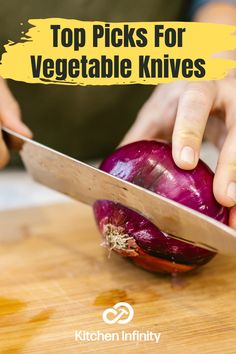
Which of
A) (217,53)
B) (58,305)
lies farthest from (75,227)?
(217,53)

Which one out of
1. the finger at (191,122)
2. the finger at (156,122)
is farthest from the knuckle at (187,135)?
the finger at (156,122)

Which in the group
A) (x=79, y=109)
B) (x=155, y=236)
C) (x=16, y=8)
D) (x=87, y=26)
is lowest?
(x=155, y=236)

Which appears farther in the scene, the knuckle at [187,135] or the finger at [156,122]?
the finger at [156,122]

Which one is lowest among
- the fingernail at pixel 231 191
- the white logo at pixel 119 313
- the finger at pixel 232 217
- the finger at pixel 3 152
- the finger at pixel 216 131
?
the white logo at pixel 119 313

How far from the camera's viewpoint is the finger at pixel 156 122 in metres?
1.41

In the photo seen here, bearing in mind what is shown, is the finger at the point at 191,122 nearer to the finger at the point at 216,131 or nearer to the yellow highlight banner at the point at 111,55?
the yellow highlight banner at the point at 111,55

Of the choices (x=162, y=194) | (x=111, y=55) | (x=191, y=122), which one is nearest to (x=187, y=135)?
(x=191, y=122)

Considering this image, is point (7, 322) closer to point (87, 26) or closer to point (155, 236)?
point (155, 236)

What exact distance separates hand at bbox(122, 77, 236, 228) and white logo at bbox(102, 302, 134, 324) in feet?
0.95

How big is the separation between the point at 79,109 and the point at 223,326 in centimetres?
100

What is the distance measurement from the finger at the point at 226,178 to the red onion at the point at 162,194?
0.02 meters

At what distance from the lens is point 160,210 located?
1025 mm

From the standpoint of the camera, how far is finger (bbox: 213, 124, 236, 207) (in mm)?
1051

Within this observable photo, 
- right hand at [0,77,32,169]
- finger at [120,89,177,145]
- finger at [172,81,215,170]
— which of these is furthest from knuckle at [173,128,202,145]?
right hand at [0,77,32,169]
